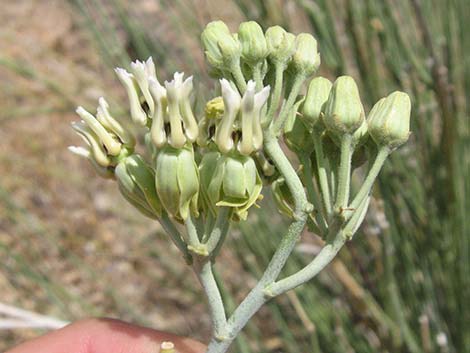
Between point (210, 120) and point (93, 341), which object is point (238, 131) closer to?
point (210, 120)

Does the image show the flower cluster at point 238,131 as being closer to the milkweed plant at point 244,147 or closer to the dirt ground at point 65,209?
the milkweed plant at point 244,147

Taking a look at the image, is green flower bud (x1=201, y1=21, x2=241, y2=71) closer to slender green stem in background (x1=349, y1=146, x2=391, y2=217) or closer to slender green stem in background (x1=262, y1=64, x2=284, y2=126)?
slender green stem in background (x1=262, y1=64, x2=284, y2=126)

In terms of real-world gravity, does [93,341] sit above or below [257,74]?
below

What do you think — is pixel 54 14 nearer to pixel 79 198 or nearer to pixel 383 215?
pixel 79 198

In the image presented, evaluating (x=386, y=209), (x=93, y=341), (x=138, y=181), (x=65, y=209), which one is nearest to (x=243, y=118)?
(x=138, y=181)

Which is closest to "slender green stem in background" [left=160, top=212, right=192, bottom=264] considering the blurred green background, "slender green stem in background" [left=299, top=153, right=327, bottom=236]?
"slender green stem in background" [left=299, top=153, right=327, bottom=236]

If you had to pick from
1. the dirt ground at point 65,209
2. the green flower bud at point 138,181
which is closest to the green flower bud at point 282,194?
the green flower bud at point 138,181

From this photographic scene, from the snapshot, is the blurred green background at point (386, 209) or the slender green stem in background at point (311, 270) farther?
the blurred green background at point (386, 209)
